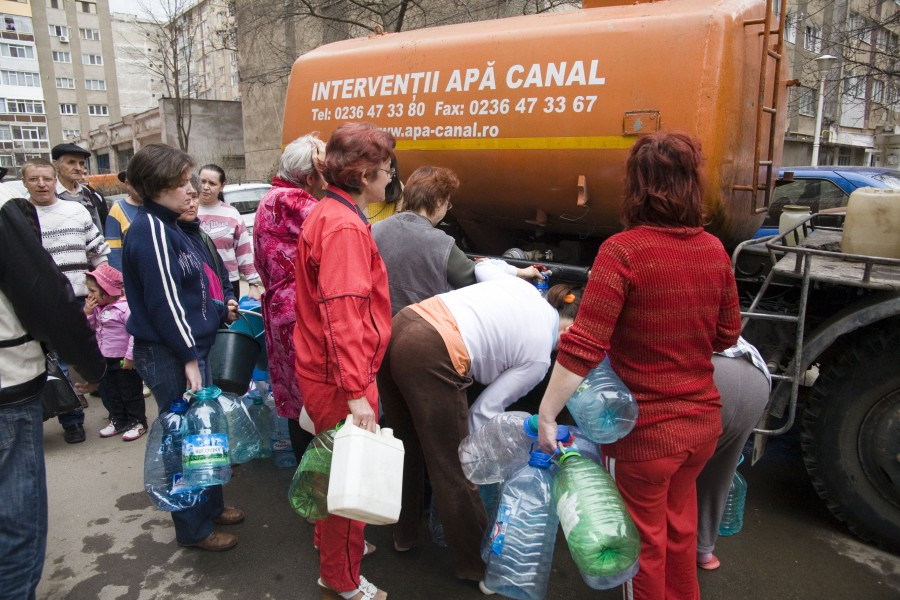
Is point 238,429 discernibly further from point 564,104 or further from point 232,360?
point 564,104

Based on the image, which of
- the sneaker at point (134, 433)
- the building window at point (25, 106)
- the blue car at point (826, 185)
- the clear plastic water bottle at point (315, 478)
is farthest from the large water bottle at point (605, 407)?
the building window at point (25, 106)

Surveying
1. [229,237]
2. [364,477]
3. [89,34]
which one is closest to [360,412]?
[364,477]

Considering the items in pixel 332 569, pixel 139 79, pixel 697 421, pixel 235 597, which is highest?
pixel 139 79

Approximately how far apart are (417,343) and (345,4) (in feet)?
44.3

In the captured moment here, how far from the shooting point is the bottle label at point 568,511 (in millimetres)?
1904

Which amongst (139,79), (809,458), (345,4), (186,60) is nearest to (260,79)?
(345,4)

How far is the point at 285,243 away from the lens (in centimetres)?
290

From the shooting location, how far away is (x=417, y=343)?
7.63ft

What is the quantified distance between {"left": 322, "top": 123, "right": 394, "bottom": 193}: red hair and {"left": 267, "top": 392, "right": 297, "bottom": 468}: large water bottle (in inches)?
78.2

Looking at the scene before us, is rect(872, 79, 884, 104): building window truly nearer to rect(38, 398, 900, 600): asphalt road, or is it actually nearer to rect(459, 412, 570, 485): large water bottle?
rect(38, 398, 900, 600): asphalt road

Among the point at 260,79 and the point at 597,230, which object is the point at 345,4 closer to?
the point at 260,79

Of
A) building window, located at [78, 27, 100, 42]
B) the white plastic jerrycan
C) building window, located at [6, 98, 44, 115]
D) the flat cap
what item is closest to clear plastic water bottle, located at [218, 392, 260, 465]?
the white plastic jerrycan

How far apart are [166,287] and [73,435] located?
7.77 ft

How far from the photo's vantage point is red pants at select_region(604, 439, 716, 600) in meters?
1.97
